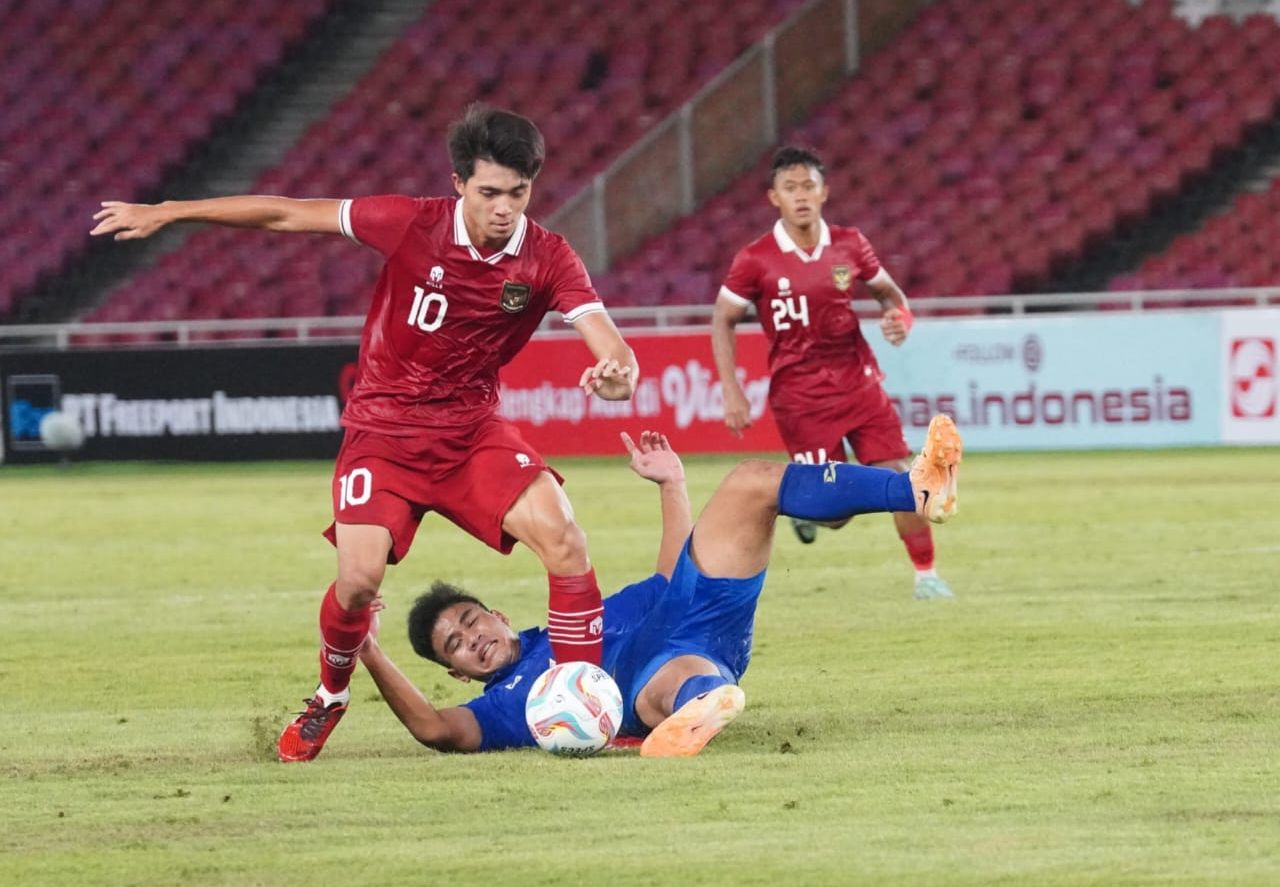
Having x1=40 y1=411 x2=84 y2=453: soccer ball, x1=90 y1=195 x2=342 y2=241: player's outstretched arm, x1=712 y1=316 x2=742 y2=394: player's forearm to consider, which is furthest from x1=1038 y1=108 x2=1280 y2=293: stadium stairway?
x1=90 y1=195 x2=342 y2=241: player's outstretched arm

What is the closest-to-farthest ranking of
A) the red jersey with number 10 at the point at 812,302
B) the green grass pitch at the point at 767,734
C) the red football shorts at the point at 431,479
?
the green grass pitch at the point at 767,734 < the red football shorts at the point at 431,479 < the red jersey with number 10 at the point at 812,302

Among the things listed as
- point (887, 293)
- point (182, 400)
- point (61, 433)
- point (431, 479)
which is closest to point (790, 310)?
point (887, 293)

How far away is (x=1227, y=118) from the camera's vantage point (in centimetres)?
2494

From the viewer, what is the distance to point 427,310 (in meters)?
7.26

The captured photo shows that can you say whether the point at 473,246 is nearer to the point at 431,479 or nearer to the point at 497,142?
the point at 497,142

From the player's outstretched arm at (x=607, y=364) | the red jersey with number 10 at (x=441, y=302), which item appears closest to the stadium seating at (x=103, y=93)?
the red jersey with number 10 at (x=441, y=302)

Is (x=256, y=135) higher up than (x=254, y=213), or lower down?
lower down

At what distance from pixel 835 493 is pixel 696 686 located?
0.81 meters

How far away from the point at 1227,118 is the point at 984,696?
60.9 ft

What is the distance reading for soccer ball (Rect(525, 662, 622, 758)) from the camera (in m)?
6.61

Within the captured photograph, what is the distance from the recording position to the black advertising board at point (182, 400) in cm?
2212

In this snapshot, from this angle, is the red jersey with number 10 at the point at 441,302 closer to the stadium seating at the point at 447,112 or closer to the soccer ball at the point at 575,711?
the soccer ball at the point at 575,711

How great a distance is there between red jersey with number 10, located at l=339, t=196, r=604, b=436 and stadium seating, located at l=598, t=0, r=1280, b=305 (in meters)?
16.9

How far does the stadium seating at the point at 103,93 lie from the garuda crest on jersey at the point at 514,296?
23.1 metres
